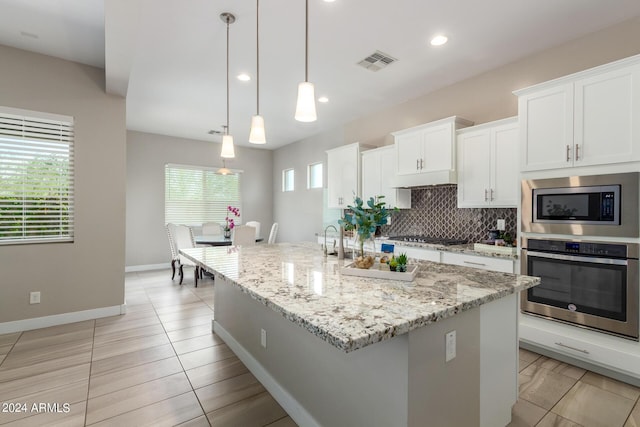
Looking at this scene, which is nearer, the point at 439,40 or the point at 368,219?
the point at 368,219

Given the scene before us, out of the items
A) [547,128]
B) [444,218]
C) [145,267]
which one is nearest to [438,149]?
[444,218]

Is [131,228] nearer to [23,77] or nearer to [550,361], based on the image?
[23,77]

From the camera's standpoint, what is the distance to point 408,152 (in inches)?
163

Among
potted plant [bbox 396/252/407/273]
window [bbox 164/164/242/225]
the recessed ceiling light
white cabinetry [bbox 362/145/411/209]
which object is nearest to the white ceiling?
the recessed ceiling light

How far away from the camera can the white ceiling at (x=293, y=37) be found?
2.53 meters

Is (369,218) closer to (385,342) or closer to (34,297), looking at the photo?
(385,342)

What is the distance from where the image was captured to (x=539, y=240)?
276 cm

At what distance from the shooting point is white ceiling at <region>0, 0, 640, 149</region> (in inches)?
99.5

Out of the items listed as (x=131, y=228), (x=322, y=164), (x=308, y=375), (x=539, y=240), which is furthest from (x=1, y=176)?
(x=539, y=240)

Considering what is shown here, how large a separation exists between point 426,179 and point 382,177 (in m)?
0.83

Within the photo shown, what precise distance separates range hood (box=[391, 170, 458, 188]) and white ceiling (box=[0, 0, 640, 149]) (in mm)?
1185

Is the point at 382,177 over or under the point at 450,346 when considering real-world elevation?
over

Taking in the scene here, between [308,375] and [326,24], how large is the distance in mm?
2799

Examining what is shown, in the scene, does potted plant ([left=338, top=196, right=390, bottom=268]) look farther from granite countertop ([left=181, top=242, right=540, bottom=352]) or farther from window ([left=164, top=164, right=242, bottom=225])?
window ([left=164, top=164, right=242, bottom=225])
